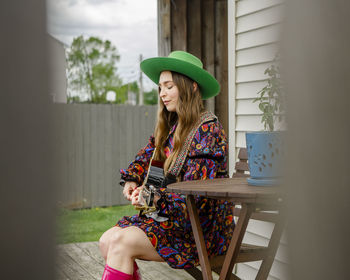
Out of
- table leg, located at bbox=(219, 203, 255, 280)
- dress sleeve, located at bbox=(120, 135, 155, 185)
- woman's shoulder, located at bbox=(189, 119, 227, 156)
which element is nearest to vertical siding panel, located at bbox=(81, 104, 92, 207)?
dress sleeve, located at bbox=(120, 135, 155, 185)

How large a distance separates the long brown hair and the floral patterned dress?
0.08 metres

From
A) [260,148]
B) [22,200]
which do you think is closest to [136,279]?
[260,148]

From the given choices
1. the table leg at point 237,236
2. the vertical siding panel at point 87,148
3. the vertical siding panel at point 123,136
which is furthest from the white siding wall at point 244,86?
the vertical siding panel at point 123,136

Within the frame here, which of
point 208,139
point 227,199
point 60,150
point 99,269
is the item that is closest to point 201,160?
point 208,139

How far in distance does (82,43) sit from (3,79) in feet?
70.9

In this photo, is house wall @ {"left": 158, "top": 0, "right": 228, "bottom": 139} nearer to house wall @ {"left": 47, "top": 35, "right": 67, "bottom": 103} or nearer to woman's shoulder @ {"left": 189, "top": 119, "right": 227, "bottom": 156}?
woman's shoulder @ {"left": 189, "top": 119, "right": 227, "bottom": 156}

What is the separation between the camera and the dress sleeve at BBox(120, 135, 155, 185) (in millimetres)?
2632

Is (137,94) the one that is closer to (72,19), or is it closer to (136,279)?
(136,279)

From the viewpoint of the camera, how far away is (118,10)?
21.5 m

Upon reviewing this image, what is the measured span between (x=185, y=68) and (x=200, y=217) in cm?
79

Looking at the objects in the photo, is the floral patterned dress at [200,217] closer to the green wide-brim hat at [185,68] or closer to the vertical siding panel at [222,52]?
the green wide-brim hat at [185,68]

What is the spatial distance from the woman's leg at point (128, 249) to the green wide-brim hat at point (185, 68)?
0.88 meters

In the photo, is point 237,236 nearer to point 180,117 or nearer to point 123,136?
point 180,117

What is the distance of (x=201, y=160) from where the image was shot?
7.86 ft
